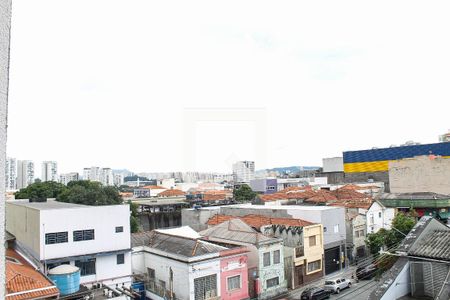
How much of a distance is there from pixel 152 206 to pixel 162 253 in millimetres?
31261

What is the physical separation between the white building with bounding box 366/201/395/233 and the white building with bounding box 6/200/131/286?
24.7 meters

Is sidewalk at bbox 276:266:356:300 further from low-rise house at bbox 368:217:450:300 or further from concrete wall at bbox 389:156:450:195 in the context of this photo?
concrete wall at bbox 389:156:450:195

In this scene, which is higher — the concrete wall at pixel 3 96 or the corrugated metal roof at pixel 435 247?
the concrete wall at pixel 3 96

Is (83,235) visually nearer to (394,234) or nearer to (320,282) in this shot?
(320,282)

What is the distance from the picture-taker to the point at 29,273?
54.2ft

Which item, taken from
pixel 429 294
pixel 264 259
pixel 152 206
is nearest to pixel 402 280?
pixel 429 294

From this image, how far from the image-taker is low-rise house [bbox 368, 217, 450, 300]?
909 centimetres

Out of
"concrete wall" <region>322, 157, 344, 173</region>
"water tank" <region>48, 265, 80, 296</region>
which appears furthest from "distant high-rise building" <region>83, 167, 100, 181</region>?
"water tank" <region>48, 265, 80, 296</region>

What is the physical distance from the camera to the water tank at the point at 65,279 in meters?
16.8

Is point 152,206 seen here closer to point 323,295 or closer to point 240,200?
point 240,200

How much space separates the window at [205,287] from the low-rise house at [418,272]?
40.7 feet

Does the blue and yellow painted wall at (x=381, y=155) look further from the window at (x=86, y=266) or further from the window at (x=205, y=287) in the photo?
the window at (x=86, y=266)

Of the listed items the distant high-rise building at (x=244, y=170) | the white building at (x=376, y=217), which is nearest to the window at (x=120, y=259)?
the white building at (x=376, y=217)

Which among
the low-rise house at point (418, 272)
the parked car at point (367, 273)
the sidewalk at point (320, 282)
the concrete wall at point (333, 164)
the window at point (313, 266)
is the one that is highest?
the concrete wall at point (333, 164)
